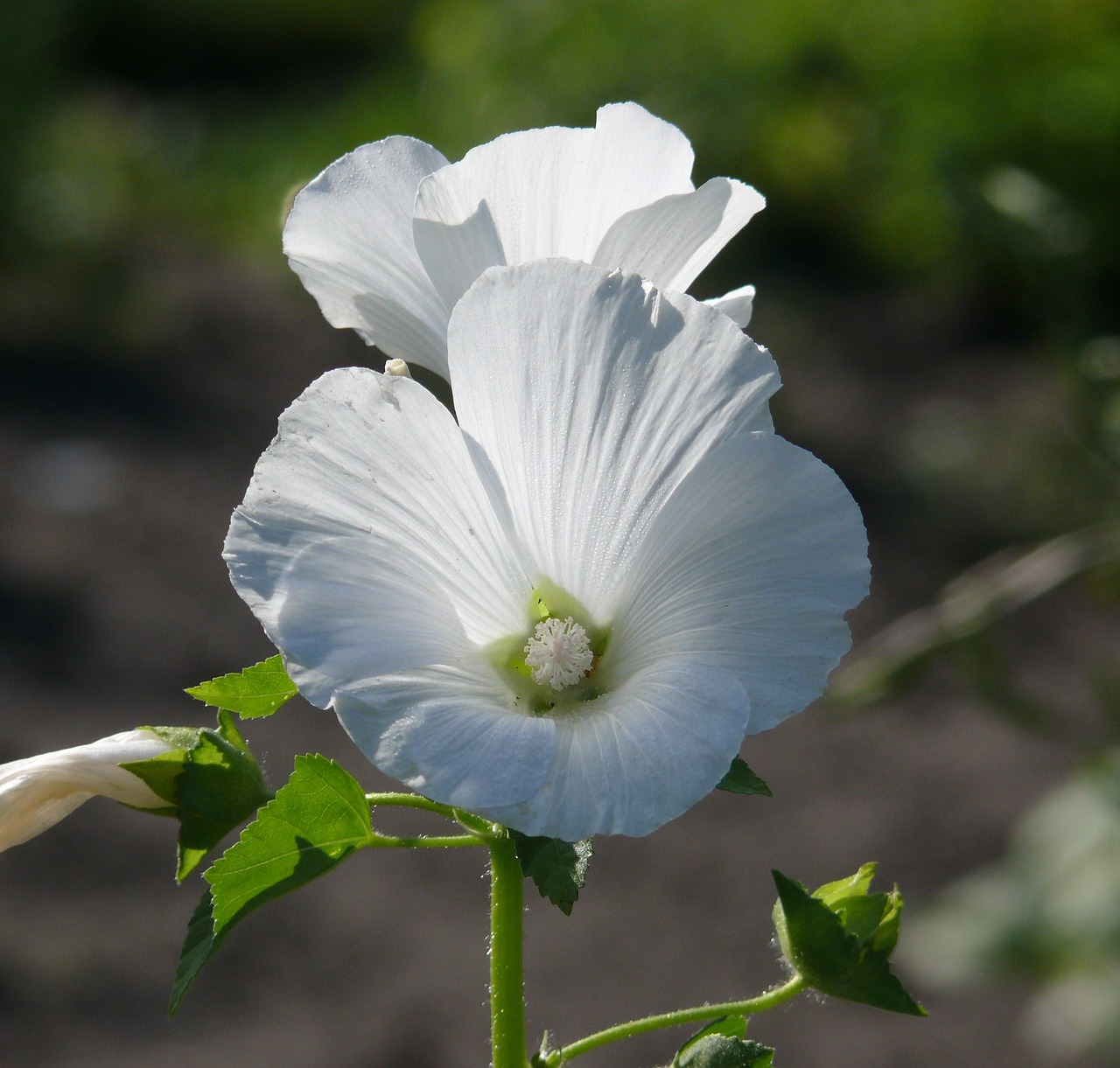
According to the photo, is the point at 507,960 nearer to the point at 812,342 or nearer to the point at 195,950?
the point at 195,950

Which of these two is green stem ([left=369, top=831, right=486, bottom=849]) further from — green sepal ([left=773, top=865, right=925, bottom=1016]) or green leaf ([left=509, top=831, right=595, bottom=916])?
green sepal ([left=773, top=865, right=925, bottom=1016])

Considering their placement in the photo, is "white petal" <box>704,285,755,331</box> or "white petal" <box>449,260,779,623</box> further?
"white petal" <box>704,285,755,331</box>

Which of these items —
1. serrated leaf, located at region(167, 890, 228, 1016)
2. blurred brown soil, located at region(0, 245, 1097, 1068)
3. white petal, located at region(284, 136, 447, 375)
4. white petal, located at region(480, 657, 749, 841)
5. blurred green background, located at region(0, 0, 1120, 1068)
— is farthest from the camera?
blurred brown soil, located at region(0, 245, 1097, 1068)

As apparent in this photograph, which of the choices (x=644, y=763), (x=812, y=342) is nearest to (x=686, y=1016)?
(x=644, y=763)

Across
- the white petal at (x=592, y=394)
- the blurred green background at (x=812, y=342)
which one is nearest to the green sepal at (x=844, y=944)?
the white petal at (x=592, y=394)

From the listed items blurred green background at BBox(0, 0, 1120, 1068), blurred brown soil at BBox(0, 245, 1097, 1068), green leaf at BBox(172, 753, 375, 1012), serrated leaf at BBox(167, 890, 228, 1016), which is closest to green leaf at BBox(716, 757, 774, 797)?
green leaf at BBox(172, 753, 375, 1012)

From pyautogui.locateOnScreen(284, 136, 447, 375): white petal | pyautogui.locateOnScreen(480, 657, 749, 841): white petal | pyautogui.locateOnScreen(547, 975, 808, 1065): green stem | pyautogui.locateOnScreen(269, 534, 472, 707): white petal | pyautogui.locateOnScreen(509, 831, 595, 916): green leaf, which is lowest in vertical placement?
pyautogui.locateOnScreen(547, 975, 808, 1065): green stem
